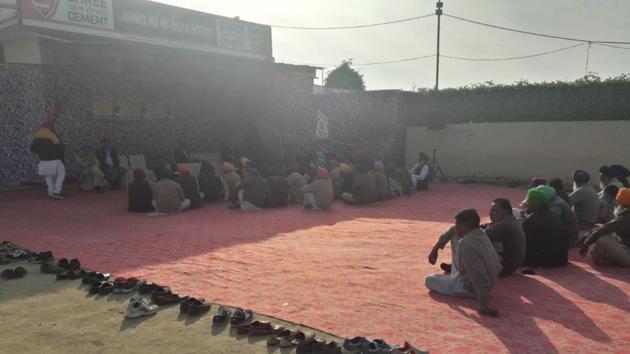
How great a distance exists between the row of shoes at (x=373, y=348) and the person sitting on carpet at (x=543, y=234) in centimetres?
306

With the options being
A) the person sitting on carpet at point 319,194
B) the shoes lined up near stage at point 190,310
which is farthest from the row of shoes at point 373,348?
→ the person sitting on carpet at point 319,194

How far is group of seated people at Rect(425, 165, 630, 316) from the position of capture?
4.39m

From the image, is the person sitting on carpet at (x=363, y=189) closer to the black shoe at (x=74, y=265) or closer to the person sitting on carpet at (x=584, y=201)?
the person sitting on carpet at (x=584, y=201)

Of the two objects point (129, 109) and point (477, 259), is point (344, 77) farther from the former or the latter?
point (477, 259)

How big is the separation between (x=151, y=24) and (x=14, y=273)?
955cm

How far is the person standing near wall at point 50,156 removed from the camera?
1070 centimetres

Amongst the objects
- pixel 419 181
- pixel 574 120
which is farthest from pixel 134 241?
pixel 574 120

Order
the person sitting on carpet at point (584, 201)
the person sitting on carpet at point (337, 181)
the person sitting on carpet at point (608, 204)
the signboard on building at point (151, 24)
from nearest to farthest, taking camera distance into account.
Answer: the person sitting on carpet at point (584, 201) < the person sitting on carpet at point (608, 204) < the signboard on building at point (151, 24) < the person sitting on carpet at point (337, 181)

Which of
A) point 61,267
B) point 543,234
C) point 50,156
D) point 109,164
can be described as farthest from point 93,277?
point 109,164

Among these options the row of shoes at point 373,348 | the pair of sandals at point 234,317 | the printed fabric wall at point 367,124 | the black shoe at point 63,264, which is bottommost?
the black shoe at point 63,264

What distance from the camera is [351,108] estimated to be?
1856cm

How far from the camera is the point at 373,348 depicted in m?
3.36

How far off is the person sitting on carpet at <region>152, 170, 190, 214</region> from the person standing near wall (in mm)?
2902

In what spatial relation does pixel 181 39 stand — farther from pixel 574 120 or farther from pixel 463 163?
pixel 574 120
